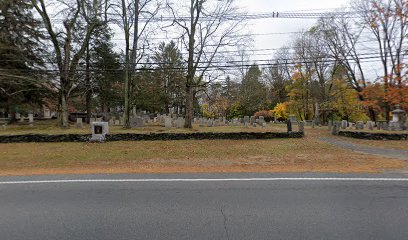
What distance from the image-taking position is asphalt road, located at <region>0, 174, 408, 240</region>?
3646 mm

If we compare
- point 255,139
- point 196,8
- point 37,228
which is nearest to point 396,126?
point 255,139

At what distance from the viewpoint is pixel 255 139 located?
17719mm

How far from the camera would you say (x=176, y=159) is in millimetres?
11117

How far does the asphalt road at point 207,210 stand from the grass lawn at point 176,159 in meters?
2.16

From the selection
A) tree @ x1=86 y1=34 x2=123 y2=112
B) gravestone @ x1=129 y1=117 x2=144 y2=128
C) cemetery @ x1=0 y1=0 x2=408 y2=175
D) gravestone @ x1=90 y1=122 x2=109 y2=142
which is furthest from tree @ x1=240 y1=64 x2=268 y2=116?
gravestone @ x1=90 y1=122 x2=109 y2=142

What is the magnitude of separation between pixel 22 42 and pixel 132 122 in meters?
16.1

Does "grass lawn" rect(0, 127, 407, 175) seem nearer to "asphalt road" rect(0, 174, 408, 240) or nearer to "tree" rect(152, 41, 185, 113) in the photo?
"asphalt road" rect(0, 174, 408, 240)

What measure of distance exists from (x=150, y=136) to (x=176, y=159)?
6869mm

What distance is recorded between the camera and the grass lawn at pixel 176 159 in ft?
28.5

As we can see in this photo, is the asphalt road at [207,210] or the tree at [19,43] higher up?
the tree at [19,43]

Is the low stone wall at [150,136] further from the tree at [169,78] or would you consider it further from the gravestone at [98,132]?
the tree at [169,78]

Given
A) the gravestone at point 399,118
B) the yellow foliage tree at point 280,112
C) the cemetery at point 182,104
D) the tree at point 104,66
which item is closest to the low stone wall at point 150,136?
the cemetery at point 182,104

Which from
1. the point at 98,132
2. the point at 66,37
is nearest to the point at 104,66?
the point at 66,37

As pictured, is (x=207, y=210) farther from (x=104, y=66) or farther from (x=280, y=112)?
(x=280, y=112)
